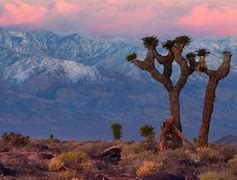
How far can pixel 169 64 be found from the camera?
36.6 metres

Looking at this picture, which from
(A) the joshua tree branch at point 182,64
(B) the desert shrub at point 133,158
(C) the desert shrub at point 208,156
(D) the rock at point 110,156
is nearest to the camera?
(B) the desert shrub at point 133,158

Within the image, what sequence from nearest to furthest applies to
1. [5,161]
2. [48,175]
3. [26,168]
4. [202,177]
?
[202,177] < [48,175] < [26,168] < [5,161]

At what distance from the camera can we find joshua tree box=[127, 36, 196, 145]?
35219 mm

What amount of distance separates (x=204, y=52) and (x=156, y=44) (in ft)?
9.73

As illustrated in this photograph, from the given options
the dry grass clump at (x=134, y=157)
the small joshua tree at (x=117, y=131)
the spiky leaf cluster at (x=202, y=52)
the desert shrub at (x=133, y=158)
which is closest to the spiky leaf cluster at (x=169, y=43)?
the spiky leaf cluster at (x=202, y=52)

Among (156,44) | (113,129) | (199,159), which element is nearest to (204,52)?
(156,44)

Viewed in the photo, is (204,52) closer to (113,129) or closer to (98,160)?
(98,160)

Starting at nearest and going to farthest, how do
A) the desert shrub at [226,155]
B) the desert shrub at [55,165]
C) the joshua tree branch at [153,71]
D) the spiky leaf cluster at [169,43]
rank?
the desert shrub at [55,165], the desert shrub at [226,155], the joshua tree branch at [153,71], the spiky leaf cluster at [169,43]

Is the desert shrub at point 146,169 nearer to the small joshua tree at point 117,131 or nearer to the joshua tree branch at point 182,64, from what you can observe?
the joshua tree branch at point 182,64

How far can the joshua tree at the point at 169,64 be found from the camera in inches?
1387

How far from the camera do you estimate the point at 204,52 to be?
35094mm

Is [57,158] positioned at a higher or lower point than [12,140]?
lower

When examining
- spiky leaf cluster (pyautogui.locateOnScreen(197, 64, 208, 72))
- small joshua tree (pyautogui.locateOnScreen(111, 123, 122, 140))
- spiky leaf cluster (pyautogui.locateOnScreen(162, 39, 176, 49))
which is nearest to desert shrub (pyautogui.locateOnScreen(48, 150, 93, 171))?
Result: spiky leaf cluster (pyautogui.locateOnScreen(197, 64, 208, 72))

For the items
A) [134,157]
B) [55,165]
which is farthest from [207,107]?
[55,165]
